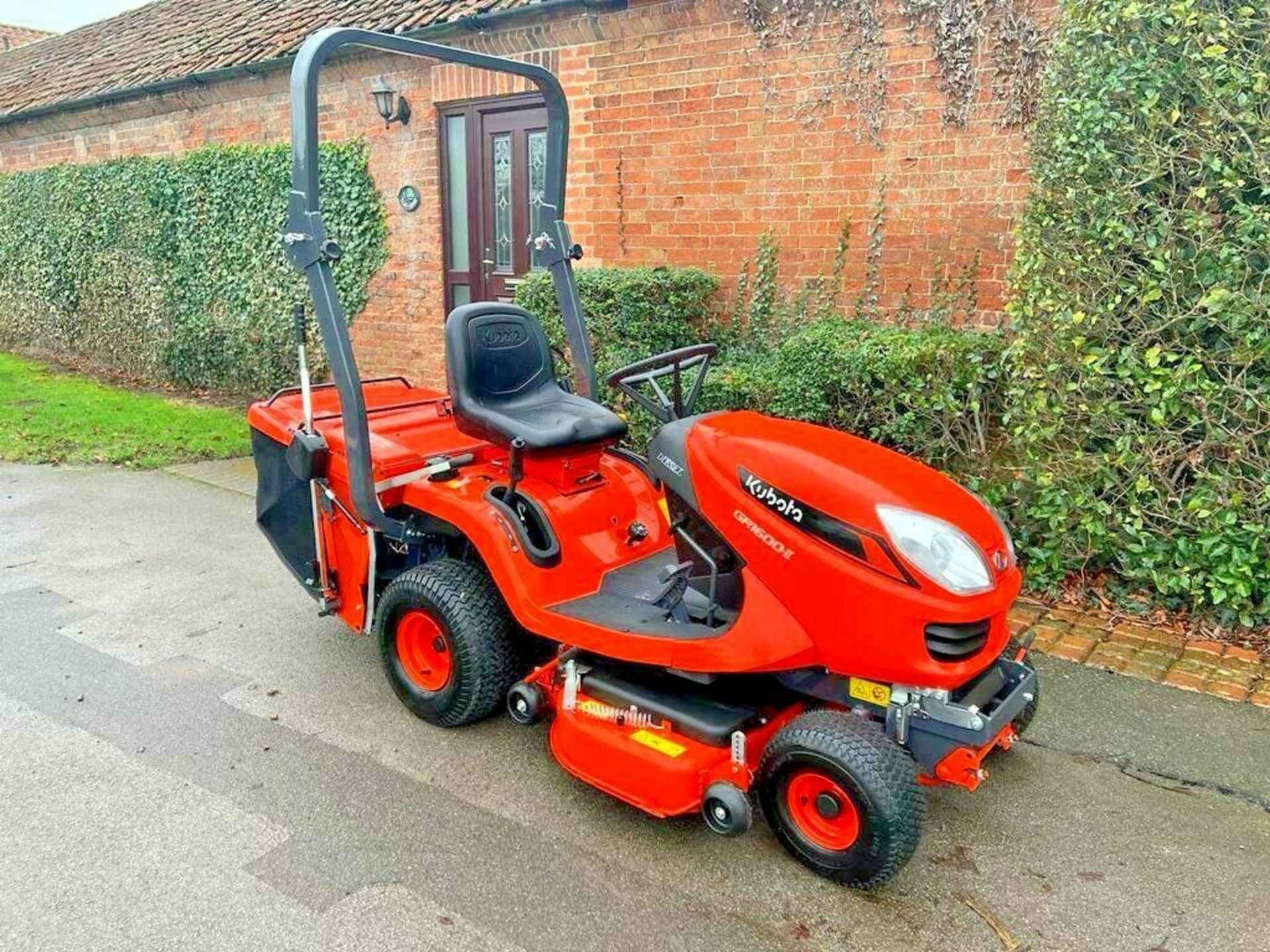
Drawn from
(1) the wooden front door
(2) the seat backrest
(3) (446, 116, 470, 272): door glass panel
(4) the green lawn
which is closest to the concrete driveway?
(2) the seat backrest

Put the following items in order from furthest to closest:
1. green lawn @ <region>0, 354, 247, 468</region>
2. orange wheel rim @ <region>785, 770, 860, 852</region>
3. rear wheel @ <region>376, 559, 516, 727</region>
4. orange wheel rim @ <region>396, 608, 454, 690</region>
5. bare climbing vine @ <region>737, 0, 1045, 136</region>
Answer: green lawn @ <region>0, 354, 247, 468</region> → bare climbing vine @ <region>737, 0, 1045, 136</region> → orange wheel rim @ <region>396, 608, 454, 690</region> → rear wheel @ <region>376, 559, 516, 727</region> → orange wheel rim @ <region>785, 770, 860, 852</region>

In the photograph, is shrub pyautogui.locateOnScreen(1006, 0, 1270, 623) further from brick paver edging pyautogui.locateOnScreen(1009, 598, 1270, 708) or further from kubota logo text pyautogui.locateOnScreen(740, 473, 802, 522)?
kubota logo text pyautogui.locateOnScreen(740, 473, 802, 522)

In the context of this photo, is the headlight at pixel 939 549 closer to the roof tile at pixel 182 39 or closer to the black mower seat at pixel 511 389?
the black mower seat at pixel 511 389

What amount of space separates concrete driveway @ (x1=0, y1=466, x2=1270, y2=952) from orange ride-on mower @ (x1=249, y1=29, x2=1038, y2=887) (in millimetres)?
183

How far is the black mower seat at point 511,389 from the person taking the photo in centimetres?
315

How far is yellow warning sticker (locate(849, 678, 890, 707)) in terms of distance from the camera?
2410mm

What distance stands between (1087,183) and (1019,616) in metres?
1.87

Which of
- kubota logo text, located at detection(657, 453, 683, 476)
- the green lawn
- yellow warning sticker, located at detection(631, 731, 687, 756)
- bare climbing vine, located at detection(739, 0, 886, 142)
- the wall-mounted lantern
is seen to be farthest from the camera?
the wall-mounted lantern

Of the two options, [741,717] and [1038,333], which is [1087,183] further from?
[741,717]

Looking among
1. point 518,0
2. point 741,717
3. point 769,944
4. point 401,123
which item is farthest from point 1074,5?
point 401,123

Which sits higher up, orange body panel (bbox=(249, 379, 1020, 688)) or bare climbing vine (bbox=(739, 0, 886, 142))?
bare climbing vine (bbox=(739, 0, 886, 142))

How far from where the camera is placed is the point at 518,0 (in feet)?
23.1

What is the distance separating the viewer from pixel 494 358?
11.1 feet

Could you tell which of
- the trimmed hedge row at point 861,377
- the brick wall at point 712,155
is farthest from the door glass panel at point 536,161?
the trimmed hedge row at point 861,377
